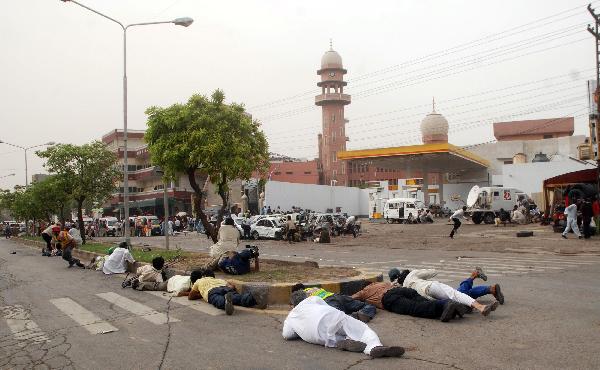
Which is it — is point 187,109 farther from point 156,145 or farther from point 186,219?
point 186,219

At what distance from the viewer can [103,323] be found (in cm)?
752

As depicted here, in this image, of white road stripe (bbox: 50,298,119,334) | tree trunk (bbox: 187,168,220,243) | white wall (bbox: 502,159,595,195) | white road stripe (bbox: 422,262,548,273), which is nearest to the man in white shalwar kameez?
white road stripe (bbox: 50,298,119,334)

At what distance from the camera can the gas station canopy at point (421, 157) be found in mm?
46688

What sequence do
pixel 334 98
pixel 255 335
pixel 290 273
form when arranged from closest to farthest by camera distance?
pixel 255 335 → pixel 290 273 → pixel 334 98

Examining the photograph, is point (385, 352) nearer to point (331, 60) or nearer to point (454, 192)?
point (454, 192)

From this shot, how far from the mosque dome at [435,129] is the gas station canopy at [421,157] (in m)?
7.38

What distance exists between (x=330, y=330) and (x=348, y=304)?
1.38 metres

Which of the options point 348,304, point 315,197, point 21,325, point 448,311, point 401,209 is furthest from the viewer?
point 315,197

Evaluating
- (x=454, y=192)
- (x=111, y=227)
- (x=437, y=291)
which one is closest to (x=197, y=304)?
(x=437, y=291)

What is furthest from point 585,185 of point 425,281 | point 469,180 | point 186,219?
point 469,180

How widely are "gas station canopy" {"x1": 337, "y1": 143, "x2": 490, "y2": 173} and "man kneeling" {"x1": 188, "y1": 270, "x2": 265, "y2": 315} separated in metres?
39.4

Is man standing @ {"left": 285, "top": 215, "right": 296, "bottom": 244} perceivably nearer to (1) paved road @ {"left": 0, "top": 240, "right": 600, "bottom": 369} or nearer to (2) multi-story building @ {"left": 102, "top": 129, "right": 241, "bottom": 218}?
(1) paved road @ {"left": 0, "top": 240, "right": 600, "bottom": 369}

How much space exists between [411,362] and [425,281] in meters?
2.56

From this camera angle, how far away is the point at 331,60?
9462 centimetres
